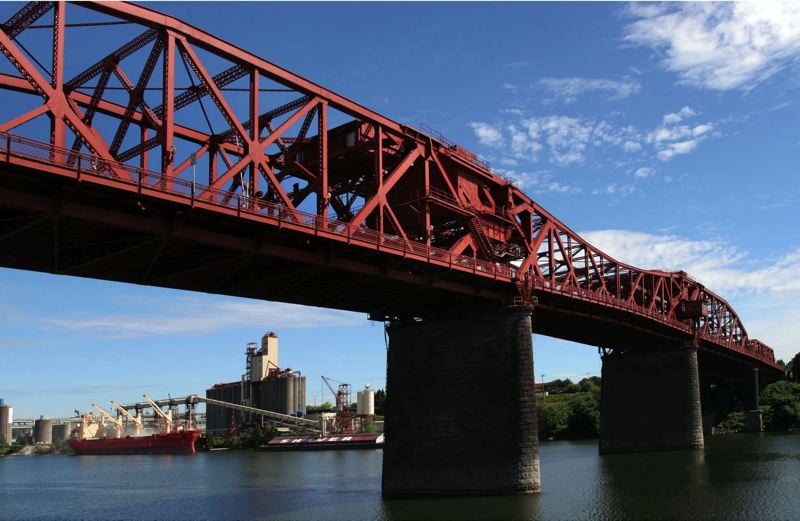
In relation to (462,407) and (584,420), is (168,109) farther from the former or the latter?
(584,420)

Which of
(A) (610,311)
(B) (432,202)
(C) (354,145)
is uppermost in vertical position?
(C) (354,145)

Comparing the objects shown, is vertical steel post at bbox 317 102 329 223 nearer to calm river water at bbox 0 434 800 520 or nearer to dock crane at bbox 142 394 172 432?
calm river water at bbox 0 434 800 520

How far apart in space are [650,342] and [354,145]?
2197 inches

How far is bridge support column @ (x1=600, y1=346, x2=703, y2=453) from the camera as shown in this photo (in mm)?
85375

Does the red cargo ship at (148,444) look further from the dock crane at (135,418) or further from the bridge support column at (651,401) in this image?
the bridge support column at (651,401)

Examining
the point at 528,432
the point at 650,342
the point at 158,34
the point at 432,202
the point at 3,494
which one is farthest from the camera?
the point at 650,342

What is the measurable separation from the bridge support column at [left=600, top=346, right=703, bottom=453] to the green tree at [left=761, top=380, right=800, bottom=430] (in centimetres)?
5203

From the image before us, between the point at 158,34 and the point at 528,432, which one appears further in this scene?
the point at 528,432

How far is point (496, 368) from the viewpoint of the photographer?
1887 inches

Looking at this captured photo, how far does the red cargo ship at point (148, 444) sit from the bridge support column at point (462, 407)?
122169mm

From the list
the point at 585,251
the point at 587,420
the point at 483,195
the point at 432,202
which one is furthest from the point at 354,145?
the point at 587,420

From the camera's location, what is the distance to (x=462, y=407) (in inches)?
1916

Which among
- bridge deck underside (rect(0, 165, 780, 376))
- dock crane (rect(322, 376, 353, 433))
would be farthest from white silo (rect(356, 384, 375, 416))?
bridge deck underside (rect(0, 165, 780, 376))

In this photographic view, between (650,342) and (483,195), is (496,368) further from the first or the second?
(650,342)
